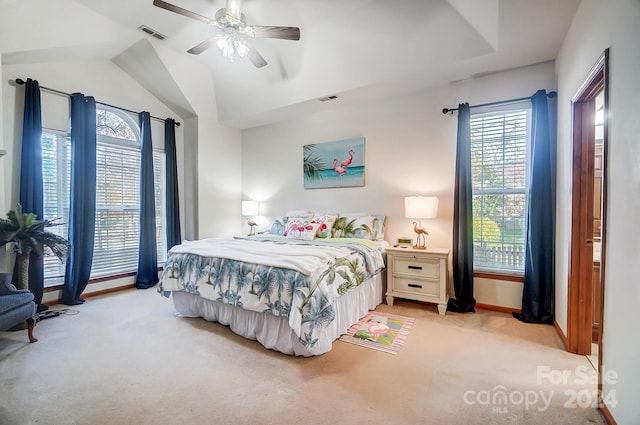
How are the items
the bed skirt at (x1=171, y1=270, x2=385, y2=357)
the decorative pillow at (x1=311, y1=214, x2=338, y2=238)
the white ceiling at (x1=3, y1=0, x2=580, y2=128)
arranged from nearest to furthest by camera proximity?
the bed skirt at (x1=171, y1=270, x2=385, y2=357)
the white ceiling at (x1=3, y1=0, x2=580, y2=128)
the decorative pillow at (x1=311, y1=214, x2=338, y2=238)

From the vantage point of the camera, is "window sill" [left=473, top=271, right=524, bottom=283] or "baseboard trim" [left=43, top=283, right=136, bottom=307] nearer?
"window sill" [left=473, top=271, right=524, bottom=283]

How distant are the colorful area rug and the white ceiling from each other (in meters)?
2.62

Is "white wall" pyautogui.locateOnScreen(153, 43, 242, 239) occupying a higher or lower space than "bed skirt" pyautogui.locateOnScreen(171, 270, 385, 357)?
higher

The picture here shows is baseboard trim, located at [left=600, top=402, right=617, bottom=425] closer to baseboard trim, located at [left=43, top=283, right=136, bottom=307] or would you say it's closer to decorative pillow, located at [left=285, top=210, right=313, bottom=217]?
decorative pillow, located at [left=285, top=210, right=313, bottom=217]

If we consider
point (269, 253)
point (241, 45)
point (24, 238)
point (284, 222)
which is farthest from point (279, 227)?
point (24, 238)

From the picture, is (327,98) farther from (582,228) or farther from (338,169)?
(582,228)

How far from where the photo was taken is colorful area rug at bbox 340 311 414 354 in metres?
2.42

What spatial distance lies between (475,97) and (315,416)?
352cm

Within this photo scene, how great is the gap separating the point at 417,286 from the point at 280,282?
1.74 meters

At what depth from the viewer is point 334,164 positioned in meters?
4.29

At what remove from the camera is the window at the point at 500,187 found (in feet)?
10.3

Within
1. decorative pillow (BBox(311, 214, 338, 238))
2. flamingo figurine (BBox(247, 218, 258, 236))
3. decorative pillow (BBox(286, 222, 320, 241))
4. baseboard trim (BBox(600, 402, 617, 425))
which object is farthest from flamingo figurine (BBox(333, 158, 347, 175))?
baseboard trim (BBox(600, 402, 617, 425))

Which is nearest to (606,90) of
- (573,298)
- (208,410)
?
(573,298)

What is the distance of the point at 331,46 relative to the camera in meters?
3.28
